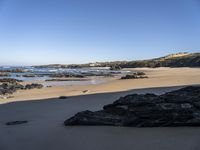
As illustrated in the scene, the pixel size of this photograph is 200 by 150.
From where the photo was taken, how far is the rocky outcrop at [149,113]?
20.0 feet

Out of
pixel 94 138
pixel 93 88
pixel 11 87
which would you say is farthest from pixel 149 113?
pixel 11 87

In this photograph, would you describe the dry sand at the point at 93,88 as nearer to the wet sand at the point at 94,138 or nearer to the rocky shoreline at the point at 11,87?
the rocky shoreline at the point at 11,87

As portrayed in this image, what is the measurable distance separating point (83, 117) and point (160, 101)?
1781mm

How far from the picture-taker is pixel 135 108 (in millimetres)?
6449

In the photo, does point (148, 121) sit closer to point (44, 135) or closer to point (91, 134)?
point (91, 134)

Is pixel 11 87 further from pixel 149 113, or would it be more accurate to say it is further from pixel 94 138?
pixel 94 138

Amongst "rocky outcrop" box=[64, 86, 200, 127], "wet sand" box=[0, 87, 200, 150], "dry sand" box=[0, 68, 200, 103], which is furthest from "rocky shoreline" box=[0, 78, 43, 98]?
"rocky outcrop" box=[64, 86, 200, 127]

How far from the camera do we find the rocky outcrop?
611 cm

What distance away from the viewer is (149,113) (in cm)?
624

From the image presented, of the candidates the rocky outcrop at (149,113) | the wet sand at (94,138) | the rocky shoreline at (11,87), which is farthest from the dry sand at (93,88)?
the rocky outcrop at (149,113)

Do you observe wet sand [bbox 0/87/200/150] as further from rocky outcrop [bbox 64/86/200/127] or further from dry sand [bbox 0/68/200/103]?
dry sand [bbox 0/68/200/103]

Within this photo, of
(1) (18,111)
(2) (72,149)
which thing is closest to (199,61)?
(1) (18,111)

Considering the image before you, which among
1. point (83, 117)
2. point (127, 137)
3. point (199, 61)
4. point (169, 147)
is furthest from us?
point (199, 61)

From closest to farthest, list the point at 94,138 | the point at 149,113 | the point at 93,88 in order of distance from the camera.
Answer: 1. the point at 94,138
2. the point at 149,113
3. the point at 93,88
